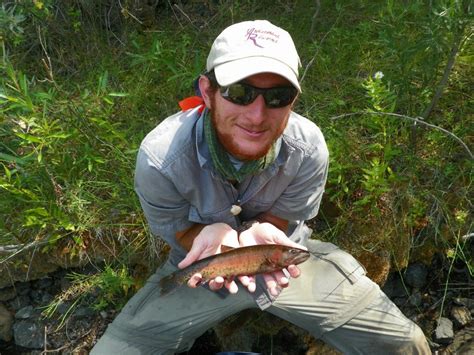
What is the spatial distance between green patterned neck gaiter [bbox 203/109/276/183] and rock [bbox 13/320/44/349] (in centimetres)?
177

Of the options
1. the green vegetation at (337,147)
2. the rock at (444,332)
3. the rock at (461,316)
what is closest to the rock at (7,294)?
the green vegetation at (337,147)

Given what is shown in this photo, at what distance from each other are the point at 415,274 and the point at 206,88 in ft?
6.02

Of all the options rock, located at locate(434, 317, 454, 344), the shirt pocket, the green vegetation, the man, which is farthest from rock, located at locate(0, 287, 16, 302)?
rock, located at locate(434, 317, 454, 344)

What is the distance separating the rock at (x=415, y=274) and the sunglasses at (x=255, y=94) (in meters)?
1.65

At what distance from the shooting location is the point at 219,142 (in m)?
2.25

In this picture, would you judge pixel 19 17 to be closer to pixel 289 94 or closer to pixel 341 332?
pixel 289 94

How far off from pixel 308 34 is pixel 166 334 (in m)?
2.13

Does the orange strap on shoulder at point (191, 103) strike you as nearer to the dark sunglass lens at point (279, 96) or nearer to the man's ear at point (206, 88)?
the man's ear at point (206, 88)

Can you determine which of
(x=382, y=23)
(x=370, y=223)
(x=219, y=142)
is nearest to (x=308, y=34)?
(x=382, y=23)

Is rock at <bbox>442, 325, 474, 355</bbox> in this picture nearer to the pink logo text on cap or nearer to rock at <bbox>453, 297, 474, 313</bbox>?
rock at <bbox>453, 297, 474, 313</bbox>

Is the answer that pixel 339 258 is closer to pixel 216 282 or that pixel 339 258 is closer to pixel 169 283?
pixel 216 282

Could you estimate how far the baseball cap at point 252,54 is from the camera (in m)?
1.96

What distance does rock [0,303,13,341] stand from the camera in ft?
11.1

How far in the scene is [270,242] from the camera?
254cm
